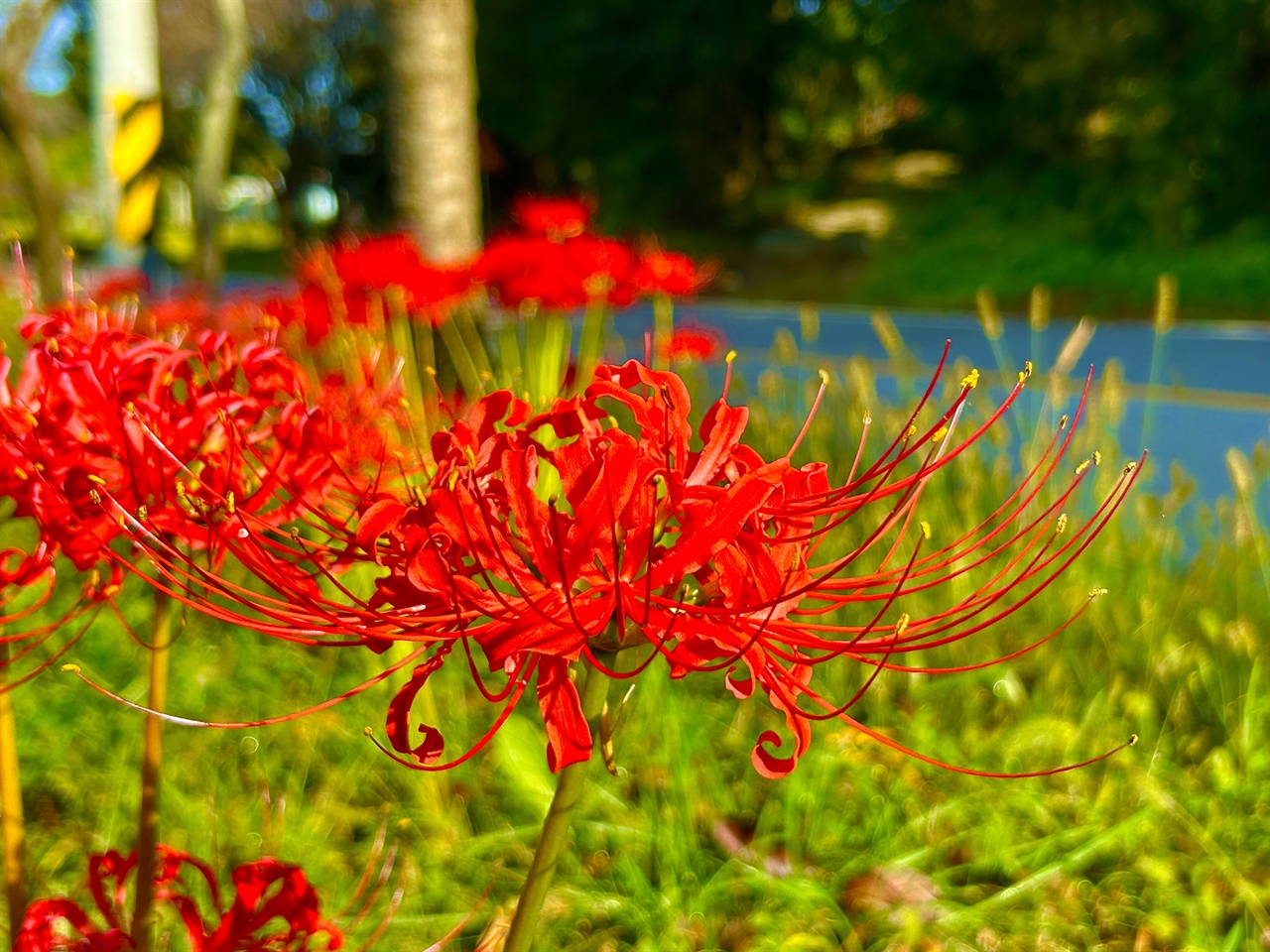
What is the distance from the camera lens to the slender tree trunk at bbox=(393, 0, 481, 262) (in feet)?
15.3

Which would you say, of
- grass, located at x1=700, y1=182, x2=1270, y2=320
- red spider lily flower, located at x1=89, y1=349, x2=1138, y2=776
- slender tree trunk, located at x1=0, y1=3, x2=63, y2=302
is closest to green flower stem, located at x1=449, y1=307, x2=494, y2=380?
slender tree trunk, located at x1=0, y1=3, x2=63, y2=302

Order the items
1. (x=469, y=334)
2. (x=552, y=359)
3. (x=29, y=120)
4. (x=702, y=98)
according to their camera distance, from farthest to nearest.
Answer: (x=702, y=98), (x=29, y=120), (x=469, y=334), (x=552, y=359)

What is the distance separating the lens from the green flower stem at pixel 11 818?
1096mm

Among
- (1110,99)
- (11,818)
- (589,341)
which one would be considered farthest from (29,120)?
(1110,99)

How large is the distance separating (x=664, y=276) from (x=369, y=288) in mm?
905

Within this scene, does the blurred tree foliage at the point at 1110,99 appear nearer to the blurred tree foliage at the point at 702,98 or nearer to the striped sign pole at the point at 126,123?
the blurred tree foliage at the point at 702,98

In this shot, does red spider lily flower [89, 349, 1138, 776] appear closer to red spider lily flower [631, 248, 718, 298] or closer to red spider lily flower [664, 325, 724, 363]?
red spider lily flower [631, 248, 718, 298]

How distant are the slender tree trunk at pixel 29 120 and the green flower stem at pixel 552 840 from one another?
483 centimetres

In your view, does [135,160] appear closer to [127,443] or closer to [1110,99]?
[127,443]

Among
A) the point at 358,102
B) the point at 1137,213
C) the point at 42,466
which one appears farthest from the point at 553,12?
the point at 42,466

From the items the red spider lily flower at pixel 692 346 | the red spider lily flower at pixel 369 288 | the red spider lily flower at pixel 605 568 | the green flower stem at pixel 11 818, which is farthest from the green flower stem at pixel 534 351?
the red spider lily flower at pixel 605 568

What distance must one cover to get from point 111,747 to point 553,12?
19.5 m

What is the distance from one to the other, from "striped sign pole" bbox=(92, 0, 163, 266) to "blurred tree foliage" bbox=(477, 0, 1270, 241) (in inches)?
431

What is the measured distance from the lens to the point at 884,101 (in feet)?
65.1
